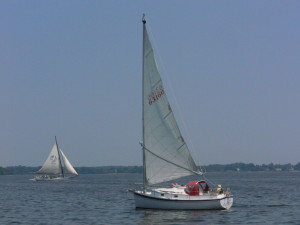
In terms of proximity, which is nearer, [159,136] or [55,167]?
[159,136]

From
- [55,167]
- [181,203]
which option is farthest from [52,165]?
[181,203]

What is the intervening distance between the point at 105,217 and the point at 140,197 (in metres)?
3.46

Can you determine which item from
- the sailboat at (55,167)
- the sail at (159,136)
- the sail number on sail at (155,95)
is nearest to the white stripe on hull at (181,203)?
the sail at (159,136)

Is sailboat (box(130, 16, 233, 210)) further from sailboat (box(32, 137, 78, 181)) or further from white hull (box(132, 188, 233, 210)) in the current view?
sailboat (box(32, 137, 78, 181))

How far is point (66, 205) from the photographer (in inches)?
2544

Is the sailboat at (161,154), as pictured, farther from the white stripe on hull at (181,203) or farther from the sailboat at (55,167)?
the sailboat at (55,167)

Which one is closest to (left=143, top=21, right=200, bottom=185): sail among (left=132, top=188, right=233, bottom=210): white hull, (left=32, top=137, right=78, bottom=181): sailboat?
(left=132, top=188, right=233, bottom=210): white hull

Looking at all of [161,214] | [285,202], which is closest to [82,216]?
[161,214]

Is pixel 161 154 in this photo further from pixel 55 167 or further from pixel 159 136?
pixel 55 167

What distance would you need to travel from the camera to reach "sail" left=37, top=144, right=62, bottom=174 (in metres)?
161

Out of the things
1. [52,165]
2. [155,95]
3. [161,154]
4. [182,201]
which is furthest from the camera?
[52,165]

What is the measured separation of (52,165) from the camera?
16125 centimetres

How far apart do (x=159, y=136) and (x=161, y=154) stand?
1584mm

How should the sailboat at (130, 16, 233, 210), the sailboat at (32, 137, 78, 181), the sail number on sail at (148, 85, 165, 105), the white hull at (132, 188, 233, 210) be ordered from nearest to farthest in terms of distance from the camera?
the white hull at (132, 188, 233, 210) < the sailboat at (130, 16, 233, 210) < the sail number on sail at (148, 85, 165, 105) < the sailboat at (32, 137, 78, 181)
